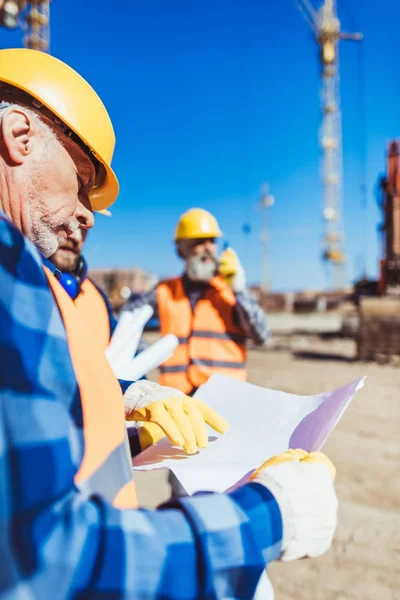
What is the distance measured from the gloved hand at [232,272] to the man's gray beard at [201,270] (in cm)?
8

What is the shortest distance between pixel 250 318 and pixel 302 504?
263 centimetres

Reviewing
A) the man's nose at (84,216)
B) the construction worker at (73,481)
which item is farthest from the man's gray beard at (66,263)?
the construction worker at (73,481)

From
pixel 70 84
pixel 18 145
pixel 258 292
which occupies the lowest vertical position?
pixel 258 292

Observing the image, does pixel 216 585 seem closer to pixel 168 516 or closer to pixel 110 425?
pixel 168 516

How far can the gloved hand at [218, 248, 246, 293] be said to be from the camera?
354 centimetres

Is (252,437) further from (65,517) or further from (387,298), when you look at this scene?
(387,298)

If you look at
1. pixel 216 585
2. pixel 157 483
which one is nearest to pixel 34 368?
pixel 216 585

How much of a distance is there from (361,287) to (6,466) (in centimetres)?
1265

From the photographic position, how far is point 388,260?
11.5 m

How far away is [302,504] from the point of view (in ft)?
2.76

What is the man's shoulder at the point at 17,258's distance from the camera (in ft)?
2.44

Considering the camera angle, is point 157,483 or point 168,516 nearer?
point 168,516

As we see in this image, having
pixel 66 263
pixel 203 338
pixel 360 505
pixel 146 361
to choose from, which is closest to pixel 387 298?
pixel 360 505

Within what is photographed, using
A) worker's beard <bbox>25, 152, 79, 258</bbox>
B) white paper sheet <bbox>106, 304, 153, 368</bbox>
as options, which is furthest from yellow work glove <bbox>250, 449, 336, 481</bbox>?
white paper sheet <bbox>106, 304, 153, 368</bbox>
